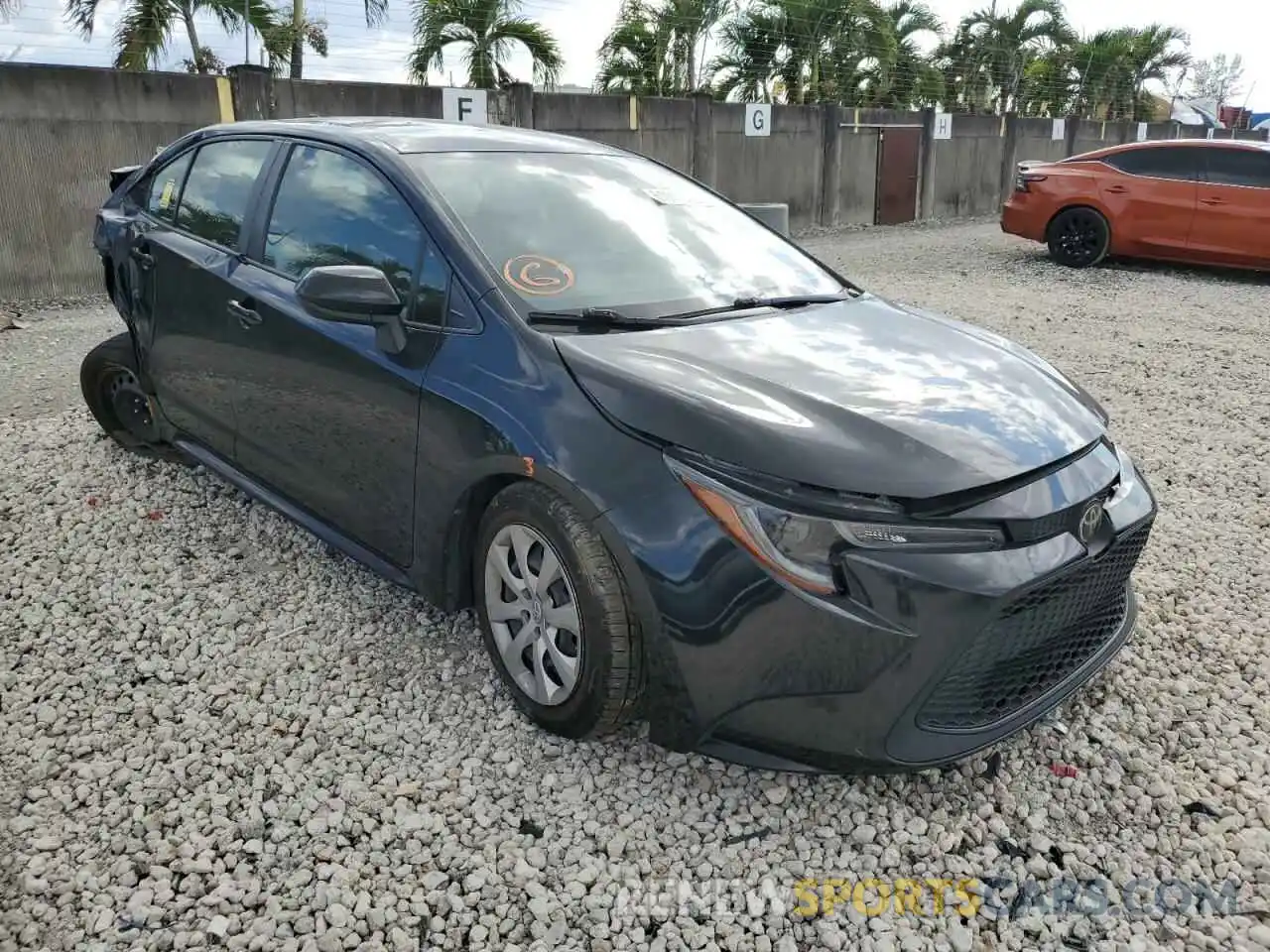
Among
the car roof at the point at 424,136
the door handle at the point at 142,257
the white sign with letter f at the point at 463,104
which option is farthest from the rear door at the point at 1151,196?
the door handle at the point at 142,257

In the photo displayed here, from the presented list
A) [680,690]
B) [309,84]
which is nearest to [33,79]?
[309,84]

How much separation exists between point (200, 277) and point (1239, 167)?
10.6m

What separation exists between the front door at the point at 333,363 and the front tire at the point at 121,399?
1.17 m

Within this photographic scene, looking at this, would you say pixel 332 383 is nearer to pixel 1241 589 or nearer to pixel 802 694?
pixel 802 694

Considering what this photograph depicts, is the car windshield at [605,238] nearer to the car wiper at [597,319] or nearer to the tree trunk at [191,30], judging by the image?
the car wiper at [597,319]

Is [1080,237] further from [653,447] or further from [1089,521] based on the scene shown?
[653,447]

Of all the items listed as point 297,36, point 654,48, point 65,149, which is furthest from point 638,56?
point 65,149

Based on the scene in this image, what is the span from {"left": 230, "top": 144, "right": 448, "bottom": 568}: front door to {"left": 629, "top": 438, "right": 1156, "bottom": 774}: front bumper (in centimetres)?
109

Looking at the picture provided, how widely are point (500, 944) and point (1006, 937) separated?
109cm

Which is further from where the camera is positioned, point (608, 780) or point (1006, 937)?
point (608, 780)

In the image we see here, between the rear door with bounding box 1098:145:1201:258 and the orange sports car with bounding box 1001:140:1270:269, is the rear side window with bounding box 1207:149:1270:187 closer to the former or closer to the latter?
the orange sports car with bounding box 1001:140:1270:269

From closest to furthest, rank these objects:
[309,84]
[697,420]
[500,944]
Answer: [500,944], [697,420], [309,84]

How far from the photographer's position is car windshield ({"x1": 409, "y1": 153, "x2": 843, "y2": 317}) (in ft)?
9.43

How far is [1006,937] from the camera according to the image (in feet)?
A: 7.04
